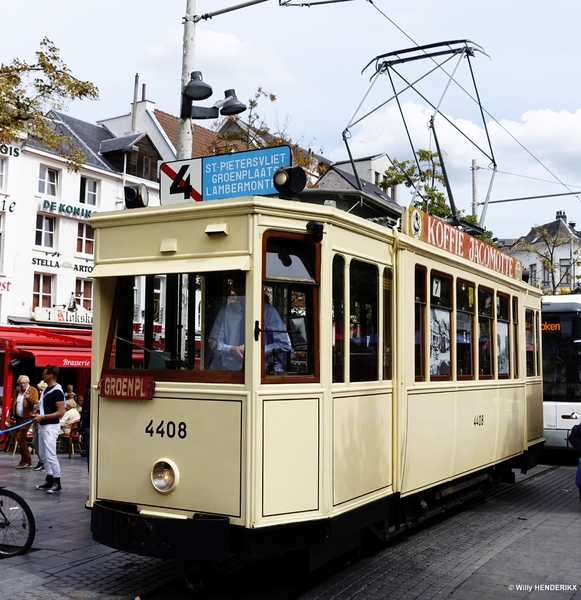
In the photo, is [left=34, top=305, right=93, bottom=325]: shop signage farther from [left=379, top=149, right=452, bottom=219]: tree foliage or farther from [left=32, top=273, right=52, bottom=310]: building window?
[left=379, top=149, right=452, bottom=219]: tree foliage

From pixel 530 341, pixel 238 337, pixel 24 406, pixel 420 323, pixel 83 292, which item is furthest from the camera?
pixel 83 292

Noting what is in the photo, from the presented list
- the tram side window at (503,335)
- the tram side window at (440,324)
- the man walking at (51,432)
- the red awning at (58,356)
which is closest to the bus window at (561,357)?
the tram side window at (503,335)

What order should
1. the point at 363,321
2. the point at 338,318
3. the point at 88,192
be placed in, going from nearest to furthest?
the point at 338,318, the point at 363,321, the point at 88,192

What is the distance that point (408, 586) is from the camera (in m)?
6.38

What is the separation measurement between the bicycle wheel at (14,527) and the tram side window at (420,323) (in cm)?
372

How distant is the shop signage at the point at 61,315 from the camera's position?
31672 mm

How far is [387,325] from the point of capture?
7160 mm

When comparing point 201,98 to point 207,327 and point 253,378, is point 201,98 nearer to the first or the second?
point 207,327

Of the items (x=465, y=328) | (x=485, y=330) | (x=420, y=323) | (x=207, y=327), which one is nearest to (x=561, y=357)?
(x=485, y=330)

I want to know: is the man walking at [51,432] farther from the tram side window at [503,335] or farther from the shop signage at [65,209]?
the shop signage at [65,209]

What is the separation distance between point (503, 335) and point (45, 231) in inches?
1017

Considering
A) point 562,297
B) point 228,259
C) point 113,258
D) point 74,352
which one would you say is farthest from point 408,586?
point 74,352

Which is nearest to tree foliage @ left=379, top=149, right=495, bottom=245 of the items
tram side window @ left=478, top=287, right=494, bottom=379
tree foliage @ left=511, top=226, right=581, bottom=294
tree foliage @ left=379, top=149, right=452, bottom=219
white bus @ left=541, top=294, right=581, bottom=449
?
tree foliage @ left=379, top=149, right=452, bottom=219

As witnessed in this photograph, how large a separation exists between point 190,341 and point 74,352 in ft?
53.3
